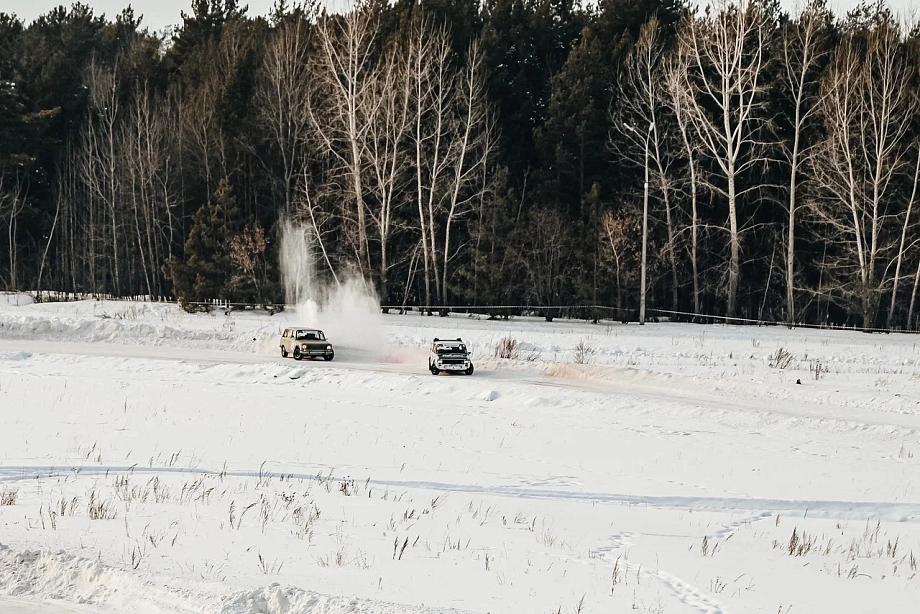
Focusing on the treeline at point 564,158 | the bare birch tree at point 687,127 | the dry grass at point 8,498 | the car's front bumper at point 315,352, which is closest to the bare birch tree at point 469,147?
the treeline at point 564,158

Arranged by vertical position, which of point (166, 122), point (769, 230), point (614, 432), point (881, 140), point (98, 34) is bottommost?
point (614, 432)

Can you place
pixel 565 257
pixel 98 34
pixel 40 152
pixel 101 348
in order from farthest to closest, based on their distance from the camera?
pixel 98 34
pixel 40 152
pixel 565 257
pixel 101 348

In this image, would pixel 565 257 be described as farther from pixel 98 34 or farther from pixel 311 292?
pixel 98 34

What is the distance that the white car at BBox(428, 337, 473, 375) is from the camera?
30.9 m

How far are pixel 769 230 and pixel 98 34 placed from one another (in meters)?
74.4

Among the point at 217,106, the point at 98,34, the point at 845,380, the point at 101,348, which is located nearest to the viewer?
the point at 845,380

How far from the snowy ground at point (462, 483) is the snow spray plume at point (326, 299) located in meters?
5.41

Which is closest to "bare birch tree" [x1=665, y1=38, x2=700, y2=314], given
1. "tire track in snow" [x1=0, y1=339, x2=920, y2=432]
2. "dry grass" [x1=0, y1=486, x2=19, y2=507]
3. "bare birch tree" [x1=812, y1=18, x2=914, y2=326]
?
"bare birch tree" [x1=812, y1=18, x2=914, y2=326]

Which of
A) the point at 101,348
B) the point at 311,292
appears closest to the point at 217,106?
the point at 311,292

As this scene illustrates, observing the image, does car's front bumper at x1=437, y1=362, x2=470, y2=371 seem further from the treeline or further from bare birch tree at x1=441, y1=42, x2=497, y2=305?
bare birch tree at x1=441, y1=42, x2=497, y2=305

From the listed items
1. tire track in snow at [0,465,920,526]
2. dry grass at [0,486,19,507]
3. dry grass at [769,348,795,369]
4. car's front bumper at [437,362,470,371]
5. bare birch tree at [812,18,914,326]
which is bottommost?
tire track in snow at [0,465,920,526]

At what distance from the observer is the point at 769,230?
57562 millimetres

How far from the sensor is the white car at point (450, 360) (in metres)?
30.9

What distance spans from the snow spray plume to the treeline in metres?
0.94
